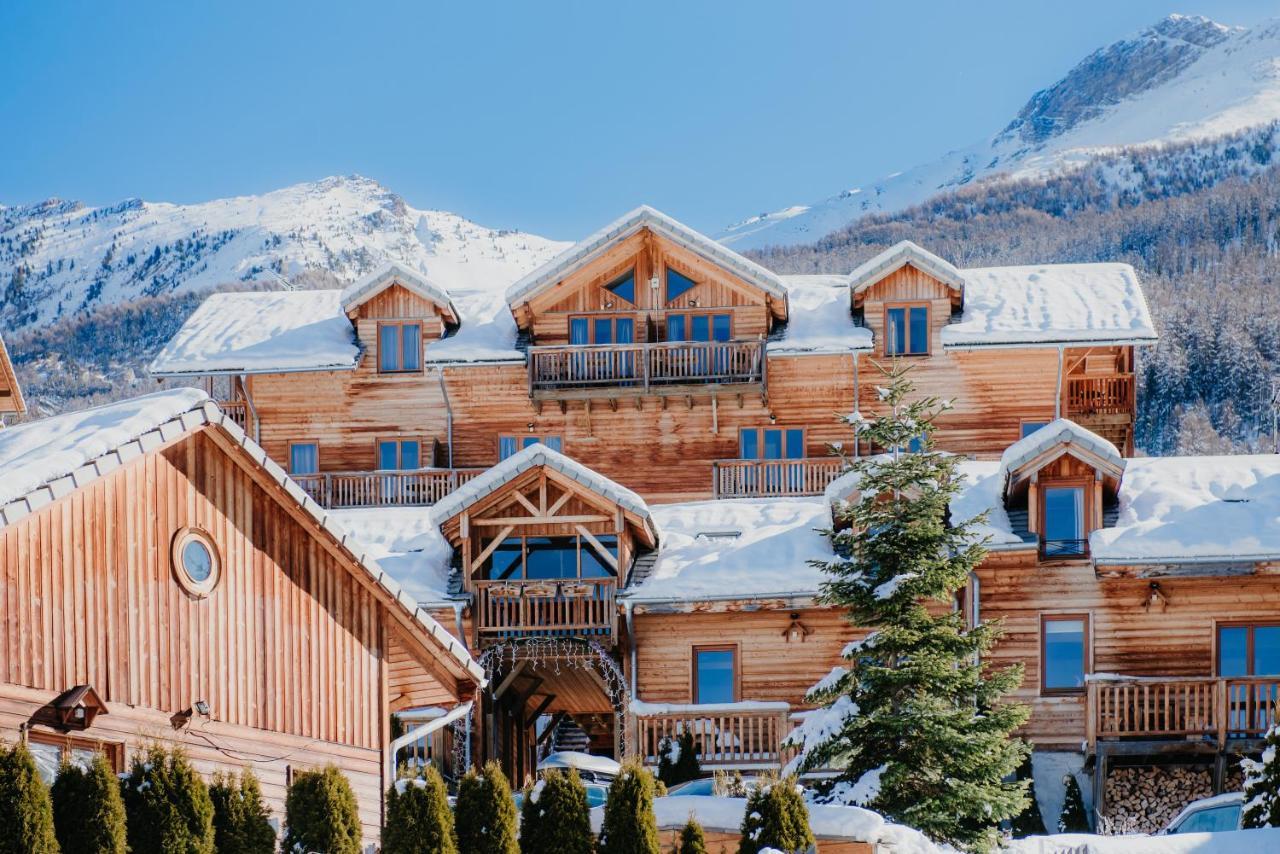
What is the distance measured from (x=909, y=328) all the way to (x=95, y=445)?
26340 mm

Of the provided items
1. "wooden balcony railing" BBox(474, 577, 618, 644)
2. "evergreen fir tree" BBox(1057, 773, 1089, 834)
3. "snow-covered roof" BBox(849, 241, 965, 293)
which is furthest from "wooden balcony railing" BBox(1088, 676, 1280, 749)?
"snow-covered roof" BBox(849, 241, 965, 293)

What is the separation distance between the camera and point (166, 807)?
1523 centimetres

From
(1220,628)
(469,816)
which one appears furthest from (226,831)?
(1220,628)

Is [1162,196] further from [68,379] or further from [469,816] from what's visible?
[469,816]

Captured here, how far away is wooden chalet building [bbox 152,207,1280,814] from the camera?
97.3ft

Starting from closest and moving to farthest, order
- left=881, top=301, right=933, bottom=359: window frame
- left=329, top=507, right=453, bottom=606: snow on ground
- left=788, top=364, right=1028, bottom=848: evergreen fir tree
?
left=788, top=364, right=1028, bottom=848: evergreen fir tree, left=329, top=507, right=453, bottom=606: snow on ground, left=881, top=301, right=933, bottom=359: window frame

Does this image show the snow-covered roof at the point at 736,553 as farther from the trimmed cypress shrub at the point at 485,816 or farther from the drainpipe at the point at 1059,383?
the trimmed cypress shrub at the point at 485,816

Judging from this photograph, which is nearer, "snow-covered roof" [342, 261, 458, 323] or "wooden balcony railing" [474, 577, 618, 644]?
"wooden balcony railing" [474, 577, 618, 644]

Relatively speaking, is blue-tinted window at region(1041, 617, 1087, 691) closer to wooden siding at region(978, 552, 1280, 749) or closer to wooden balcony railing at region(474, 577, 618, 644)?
wooden siding at region(978, 552, 1280, 749)

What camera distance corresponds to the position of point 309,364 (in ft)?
136

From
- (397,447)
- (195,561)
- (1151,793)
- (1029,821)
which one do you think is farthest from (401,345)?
(195,561)

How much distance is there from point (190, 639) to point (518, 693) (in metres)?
14.8

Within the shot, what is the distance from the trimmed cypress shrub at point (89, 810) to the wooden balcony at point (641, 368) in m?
25.9

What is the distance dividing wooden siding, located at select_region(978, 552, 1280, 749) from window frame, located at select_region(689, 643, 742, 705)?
4114mm
